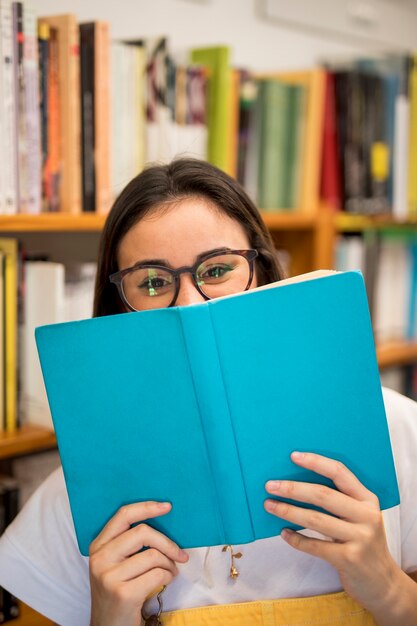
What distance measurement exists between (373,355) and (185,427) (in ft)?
0.76

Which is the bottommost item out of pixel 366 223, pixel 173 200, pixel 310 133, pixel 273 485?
pixel 273 485

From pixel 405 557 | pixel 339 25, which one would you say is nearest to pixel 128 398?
pixel 405 557

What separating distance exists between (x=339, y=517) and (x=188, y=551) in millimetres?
310

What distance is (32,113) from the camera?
1.32 metres

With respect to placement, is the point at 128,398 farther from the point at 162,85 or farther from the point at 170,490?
the point at 162,85

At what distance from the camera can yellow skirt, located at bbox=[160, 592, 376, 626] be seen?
1005mm

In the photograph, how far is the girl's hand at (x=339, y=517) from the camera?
2.67ft

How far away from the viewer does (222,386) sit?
2.65 ft

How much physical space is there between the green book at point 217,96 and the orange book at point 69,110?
0.42 meters

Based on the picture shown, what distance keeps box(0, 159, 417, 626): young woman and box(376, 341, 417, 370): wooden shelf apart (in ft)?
3.10

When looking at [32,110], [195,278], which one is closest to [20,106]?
[32,110]

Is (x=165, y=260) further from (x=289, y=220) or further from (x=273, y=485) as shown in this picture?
(x=289, y=220)

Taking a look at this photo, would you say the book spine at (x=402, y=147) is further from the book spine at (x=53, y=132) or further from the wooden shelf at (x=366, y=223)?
the book spine at (x=53, y=132)

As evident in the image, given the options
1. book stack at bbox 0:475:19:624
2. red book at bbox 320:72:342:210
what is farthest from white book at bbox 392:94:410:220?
book stack at bbox 0:475:19:624
